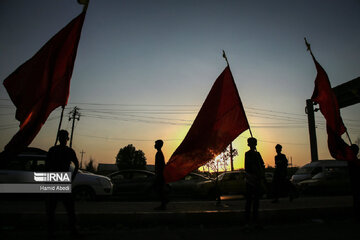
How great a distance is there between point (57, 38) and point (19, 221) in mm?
3666

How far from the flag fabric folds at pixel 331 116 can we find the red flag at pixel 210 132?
198 cm

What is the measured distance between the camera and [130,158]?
95.6m

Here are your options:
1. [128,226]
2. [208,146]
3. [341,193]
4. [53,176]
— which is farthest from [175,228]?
[341,193]

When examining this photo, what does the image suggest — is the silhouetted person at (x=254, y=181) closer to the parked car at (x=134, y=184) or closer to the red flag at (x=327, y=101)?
the red flag at (x=327, y=101)

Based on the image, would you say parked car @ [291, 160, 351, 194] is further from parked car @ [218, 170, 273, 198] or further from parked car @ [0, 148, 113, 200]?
parked car @ [0, 148, 113, 200]

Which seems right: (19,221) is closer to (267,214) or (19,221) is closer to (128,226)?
(128,226)

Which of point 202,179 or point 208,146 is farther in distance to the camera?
point 202,179

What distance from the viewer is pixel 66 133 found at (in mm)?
4152

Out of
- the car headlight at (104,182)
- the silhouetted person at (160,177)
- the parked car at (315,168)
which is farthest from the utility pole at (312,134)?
the silhouetted person at (160,177)

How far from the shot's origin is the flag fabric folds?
211 inches

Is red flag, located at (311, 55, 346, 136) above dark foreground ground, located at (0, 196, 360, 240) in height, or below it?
above

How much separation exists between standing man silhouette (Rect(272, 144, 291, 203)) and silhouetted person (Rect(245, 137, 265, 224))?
365 centimetres

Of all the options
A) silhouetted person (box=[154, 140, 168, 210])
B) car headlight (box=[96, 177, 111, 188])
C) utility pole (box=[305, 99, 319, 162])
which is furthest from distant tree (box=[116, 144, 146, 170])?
silhouetted person (box=[154, 140, 168, 210])

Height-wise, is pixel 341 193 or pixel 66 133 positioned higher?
pixel 66 133
